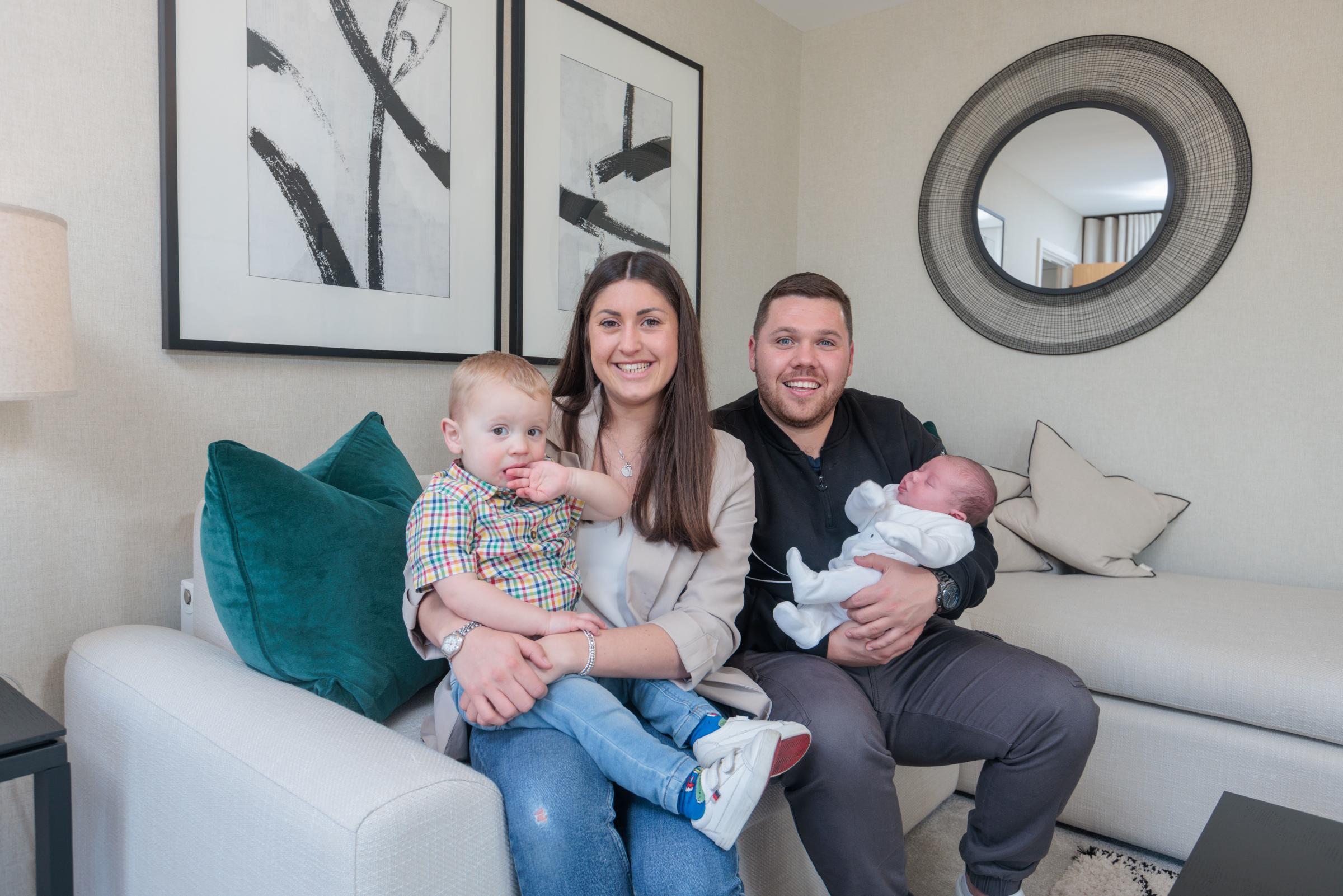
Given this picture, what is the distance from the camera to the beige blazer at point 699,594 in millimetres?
1331

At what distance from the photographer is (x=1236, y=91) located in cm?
255

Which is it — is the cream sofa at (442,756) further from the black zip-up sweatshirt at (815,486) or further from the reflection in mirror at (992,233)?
the reflection in mirror at (992,233)

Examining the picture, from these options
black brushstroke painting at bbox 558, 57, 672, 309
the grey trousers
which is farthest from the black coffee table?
black brushstroke painting at bbox 558, 57, 672, 309

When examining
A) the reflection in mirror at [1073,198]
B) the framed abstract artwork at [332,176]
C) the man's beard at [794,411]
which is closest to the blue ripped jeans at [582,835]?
the man's beard at [794,411]

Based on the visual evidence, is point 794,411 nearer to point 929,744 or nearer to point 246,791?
point 929,744

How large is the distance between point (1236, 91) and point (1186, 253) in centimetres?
49

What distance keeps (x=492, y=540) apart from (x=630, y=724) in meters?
0.34

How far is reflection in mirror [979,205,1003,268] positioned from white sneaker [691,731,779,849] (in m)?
2.37

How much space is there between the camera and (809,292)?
69.0 inches

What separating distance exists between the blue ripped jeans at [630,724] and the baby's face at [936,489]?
0.58 meters

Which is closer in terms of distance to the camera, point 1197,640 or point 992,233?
point 1197,640

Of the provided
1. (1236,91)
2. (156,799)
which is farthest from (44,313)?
(1236,91)

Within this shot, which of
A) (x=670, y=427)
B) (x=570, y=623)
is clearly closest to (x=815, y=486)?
(x=670, y=427)

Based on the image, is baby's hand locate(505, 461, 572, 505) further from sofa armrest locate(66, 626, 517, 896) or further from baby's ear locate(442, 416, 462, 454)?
sofa armrest locate(66, 626, 517, 896)
